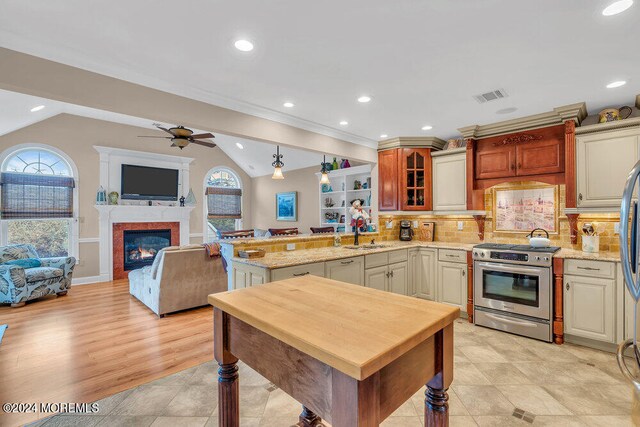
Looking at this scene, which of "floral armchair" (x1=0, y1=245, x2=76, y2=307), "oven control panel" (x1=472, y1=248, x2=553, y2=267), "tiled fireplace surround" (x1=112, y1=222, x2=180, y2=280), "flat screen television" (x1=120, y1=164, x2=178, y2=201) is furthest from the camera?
"flat screen television" (x1=120, y1=164, x2=178, y2=201)

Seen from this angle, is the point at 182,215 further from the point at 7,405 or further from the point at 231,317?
the point at 231,317

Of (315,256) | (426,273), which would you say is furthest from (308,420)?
(426,273)

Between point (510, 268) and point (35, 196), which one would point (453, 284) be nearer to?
point (510, 268)

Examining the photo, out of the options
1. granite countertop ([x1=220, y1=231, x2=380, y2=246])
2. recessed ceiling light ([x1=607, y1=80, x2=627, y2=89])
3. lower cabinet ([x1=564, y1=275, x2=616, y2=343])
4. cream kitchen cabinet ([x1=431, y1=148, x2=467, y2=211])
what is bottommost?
lower cabinet ([x1=564, y1=275, x2=616, y2=343])

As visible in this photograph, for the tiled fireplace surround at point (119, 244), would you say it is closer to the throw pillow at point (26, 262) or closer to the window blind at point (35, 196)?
the window blind at point (35, 196)

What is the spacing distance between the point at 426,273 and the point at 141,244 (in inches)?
240

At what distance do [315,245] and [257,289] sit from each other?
240 centimetres

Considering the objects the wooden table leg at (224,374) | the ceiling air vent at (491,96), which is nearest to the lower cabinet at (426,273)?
the ceiling air vent at (491,96)

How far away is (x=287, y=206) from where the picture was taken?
8.05m

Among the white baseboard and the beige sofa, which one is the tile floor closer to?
the beige sofa

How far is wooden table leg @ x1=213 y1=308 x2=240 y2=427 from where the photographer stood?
A: 1362 millimetres

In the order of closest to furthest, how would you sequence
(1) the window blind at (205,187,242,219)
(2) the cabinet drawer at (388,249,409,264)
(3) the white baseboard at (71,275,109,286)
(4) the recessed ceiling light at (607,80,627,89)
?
1. (4) the recessed ceiling light at (607,80,627,89)
2. (2) the cabinet drawer at (388,249,409,264)
3. (3) the white baseboard at (71,275,109,286)
4. (1) the window blind at (205,187,242,219)

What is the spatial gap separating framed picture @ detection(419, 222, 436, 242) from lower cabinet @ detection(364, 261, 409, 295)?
82 cm

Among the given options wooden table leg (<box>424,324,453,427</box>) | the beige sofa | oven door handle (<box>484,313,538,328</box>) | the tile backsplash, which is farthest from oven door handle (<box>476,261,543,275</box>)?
the beige sofa
